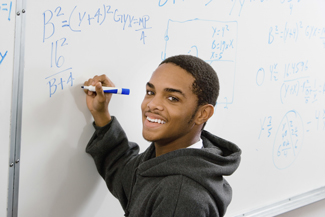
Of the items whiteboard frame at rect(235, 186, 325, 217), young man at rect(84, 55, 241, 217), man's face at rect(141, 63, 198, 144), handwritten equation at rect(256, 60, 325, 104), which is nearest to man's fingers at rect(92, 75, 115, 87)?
young man at rect(84, 55, 241, 217)

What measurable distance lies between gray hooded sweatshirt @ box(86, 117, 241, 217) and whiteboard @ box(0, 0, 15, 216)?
185 mm

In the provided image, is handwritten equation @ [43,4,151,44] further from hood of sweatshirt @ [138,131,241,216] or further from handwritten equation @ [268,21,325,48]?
handwritten equation @ [268,21,325,48]

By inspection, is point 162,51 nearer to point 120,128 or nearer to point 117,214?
point 120,128

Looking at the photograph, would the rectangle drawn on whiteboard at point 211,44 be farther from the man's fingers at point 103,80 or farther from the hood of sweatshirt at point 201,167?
the hood of sweatshirt at point 201,167

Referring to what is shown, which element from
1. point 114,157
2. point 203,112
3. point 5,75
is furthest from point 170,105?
point 5,75

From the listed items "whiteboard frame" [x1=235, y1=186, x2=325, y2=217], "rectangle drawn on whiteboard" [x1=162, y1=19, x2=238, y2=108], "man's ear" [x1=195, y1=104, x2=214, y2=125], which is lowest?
"whiteboard frame" [x1=235, y1=186, x2=325, y2=217]

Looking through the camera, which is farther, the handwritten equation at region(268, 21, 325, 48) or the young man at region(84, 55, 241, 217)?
the handwritten equation at region(268, 21, 325, 48)

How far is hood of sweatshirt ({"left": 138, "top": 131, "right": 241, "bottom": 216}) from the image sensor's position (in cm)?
71

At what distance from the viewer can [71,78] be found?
813mm

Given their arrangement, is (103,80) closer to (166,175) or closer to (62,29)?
(62,29)

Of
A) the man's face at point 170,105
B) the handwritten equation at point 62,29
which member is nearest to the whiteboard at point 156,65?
the handwritten equation at point 62,29

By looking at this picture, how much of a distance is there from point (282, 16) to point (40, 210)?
3.01ft

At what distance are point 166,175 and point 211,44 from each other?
459 mm

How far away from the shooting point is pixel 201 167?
717 millimetres
